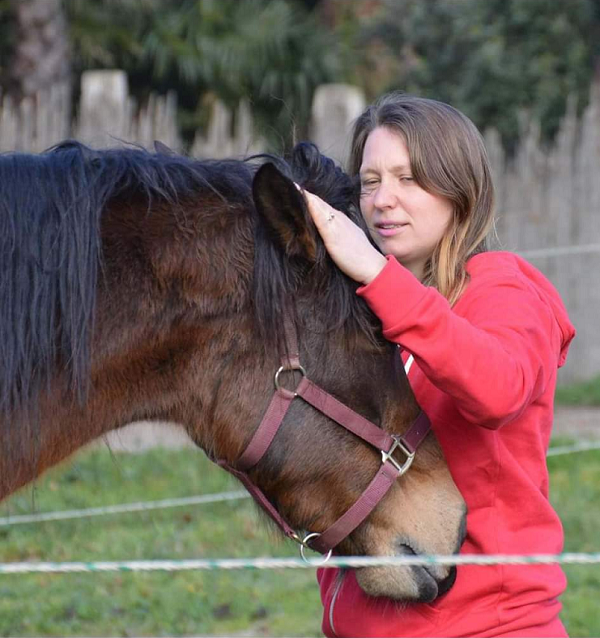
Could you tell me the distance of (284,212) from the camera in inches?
73.6

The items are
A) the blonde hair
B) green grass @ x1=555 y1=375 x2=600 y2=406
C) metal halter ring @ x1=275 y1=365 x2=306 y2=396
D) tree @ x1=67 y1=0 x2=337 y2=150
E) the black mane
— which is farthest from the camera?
tree @ x1=67 y1=0 x2=337 y2=150

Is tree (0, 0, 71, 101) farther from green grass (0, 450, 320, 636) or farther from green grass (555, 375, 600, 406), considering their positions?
green grass (555, 375, 600, 406)

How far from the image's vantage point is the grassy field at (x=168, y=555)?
385 centimetres

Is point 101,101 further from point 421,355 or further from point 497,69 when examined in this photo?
point 497,69

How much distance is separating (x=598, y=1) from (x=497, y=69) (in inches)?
54.0

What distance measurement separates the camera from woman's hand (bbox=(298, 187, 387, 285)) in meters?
1.90

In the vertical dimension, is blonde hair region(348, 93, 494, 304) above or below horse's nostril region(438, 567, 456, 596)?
above

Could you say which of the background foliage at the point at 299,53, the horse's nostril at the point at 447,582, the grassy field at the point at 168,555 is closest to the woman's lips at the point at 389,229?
the horse's nostril at the point at 447,582

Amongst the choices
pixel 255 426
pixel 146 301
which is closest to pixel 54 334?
pixel 146 301

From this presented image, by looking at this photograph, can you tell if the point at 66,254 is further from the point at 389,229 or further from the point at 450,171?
Answer: the point at 450,171

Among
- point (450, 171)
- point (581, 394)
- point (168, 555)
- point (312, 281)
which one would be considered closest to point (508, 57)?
point (581, 394)

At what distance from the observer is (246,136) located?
6.49m

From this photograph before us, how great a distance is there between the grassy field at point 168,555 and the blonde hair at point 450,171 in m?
1.60

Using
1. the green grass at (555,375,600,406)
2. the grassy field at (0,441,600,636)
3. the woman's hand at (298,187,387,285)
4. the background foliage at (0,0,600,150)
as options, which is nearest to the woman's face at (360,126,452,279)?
the woman's hand at (298,187,387,285)
